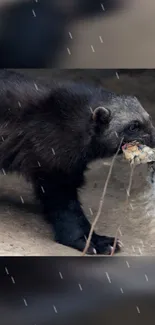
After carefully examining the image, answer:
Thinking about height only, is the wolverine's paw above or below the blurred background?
below

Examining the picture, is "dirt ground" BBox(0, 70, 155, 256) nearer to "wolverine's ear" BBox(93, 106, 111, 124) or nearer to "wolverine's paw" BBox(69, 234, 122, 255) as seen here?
"wolverine's paw" BBox(69, 234, 122, 255)

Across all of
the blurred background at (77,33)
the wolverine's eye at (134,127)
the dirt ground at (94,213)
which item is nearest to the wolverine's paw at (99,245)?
the dirt ground at (94,213)

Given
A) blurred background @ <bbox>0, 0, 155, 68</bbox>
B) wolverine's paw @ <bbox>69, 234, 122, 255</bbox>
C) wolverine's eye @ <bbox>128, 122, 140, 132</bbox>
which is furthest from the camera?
wolverine's eye @ <bbox>128, 122, 140, 132</bbox>

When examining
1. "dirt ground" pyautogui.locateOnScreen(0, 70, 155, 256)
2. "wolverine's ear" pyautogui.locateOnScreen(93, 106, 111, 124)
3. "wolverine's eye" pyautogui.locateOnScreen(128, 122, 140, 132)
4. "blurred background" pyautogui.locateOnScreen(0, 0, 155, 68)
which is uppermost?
"blurred background" pyautogui.locateOnScreen(0, 0, 155, 68)

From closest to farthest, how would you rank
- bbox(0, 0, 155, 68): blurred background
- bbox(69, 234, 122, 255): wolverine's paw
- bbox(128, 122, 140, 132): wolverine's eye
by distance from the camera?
bbox(0, 0, 155, 68): blurred background, bbox(69, 234, 122, 255): wolverine's paw, bbox(128, 122, 140, 132): wolverine's eye

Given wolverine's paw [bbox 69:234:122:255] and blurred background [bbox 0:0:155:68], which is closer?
blurred background [bbox 0:0:155:68]

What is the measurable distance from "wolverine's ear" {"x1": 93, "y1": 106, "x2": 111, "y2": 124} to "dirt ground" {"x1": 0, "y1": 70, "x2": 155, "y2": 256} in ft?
2.88

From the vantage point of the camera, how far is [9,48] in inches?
138

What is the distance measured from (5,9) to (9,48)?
0.22 metres

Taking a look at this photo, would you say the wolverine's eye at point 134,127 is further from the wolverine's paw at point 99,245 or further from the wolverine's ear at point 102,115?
the wolverine's paw at point 99,245

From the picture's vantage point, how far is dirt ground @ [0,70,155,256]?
4.44 metres

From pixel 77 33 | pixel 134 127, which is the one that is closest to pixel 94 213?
pixel 134 127

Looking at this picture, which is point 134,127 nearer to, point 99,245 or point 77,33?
point 99,245

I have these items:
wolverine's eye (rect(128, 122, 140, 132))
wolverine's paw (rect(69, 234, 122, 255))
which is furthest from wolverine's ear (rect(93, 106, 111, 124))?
wolverine's paw (rect(69, 234, 122, 255))
